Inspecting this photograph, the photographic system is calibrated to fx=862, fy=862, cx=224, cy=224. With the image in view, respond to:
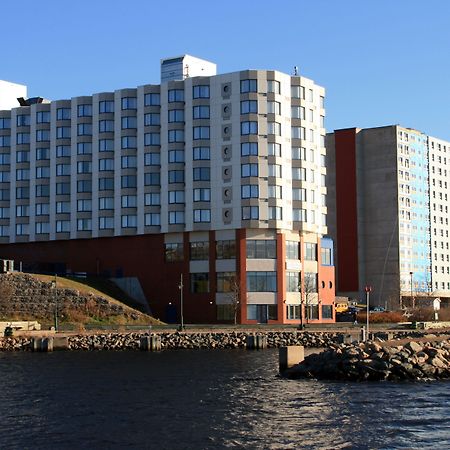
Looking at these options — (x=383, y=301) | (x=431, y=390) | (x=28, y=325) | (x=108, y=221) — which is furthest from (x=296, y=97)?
(x=431, y=390)

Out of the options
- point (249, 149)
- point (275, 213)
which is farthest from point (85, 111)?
point (275, 213)

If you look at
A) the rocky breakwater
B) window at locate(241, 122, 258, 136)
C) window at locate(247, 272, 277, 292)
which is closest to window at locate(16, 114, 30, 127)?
window at locate(241, 122, 258, 136)

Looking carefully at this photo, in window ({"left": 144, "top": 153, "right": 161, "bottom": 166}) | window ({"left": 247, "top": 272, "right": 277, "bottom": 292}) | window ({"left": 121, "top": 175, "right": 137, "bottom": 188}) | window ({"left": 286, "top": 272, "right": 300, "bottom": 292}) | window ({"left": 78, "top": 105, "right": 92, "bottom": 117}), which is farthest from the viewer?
window ({"left": 78, "top": 105, "right": 92, "bottom": 117})

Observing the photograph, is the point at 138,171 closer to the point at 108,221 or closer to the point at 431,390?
the point at 108,221

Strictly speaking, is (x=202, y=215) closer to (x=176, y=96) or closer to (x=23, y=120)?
(x=176, y=96)

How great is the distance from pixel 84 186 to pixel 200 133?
72.4ft

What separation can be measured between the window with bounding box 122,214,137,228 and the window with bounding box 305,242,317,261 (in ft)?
87.3

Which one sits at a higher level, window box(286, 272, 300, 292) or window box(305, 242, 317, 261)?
window box(305, 242, 317, 261)

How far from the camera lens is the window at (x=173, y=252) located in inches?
5113

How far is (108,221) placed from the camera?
135375 mm

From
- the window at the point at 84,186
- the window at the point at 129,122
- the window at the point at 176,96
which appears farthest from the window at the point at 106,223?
the window at the point at 176,96

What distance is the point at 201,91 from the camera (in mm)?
129875

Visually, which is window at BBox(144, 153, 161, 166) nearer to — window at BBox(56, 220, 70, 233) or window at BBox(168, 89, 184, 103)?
window at BBox(168, 89, 184, 103)

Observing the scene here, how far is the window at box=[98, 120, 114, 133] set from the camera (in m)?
137
